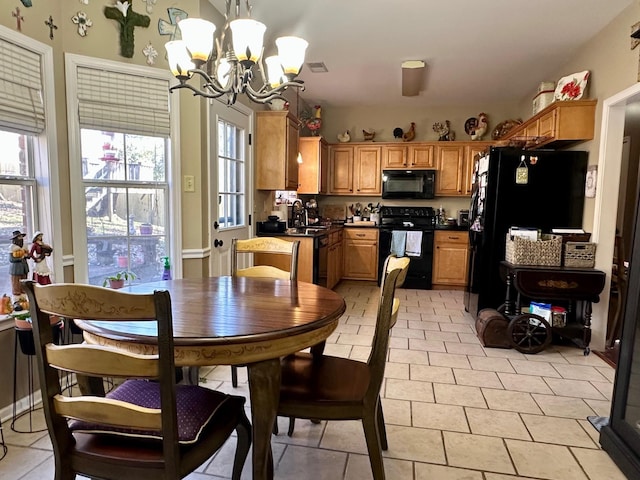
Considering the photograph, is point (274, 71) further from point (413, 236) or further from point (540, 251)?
point (413, 236)

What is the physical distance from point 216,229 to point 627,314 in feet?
9.35

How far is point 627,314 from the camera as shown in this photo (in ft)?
6.41

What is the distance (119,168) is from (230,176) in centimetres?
114

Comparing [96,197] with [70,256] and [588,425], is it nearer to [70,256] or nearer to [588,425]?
[70,256]

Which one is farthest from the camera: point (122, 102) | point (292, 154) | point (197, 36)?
point (292, 154)

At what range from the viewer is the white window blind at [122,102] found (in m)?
2.56

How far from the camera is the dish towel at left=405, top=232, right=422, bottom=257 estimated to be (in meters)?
5.64

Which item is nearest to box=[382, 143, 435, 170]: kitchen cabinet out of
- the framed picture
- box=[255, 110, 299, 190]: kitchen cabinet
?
box=[255, 110, 299, 190]: kitchen cabinet

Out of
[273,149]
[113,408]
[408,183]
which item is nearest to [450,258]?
[408,183]

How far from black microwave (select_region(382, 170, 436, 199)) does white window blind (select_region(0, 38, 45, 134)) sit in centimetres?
457

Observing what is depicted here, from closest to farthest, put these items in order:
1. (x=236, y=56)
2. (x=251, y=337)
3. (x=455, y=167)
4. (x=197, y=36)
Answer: (x=251, y=337)
(x=197, y=36)
(x=236, y=56)
(x=455, y=167)

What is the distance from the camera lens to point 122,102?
2.70m

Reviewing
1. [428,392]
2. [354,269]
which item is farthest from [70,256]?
[354,269]

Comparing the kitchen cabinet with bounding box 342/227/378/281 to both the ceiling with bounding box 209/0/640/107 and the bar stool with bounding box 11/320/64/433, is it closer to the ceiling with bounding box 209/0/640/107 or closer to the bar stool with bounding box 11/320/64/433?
the ceiling with bounding box 209/0/640/107
